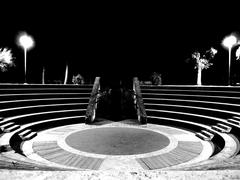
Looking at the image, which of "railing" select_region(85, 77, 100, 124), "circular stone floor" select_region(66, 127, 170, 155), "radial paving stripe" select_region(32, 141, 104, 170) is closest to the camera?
"radial paving stripe" select_region(32, 141, 104, 170)

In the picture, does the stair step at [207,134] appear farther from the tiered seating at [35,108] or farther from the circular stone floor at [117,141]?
the tiered seating at [35,108]

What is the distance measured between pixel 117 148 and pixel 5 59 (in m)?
21.3

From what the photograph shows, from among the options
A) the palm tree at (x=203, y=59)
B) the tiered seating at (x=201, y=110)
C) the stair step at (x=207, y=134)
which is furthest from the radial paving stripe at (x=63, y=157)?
the palm tree at (x=203, y=59)

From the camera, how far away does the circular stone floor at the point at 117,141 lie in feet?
21.8

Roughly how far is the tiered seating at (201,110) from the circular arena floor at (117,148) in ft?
1.67

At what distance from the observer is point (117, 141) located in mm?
7504

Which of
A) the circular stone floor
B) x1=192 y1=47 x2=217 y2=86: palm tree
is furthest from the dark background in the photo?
the circular stone floor

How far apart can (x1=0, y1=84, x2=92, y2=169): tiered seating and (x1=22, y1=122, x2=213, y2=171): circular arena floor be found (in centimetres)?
51

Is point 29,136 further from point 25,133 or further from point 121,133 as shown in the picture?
point 121,133

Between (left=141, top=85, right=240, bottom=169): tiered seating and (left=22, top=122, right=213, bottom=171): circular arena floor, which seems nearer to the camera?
(left=22, top=122, right=213, bottom=171): circular arena floor

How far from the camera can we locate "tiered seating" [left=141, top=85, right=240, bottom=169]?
7090mm

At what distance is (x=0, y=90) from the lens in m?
10.2

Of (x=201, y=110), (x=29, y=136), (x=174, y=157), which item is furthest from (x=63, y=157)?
(x=201, y=110)

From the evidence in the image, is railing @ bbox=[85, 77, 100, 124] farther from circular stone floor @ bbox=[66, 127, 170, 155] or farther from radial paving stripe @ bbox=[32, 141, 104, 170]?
radial paving stripe @ bbox=[32, 141, 104, 170]
